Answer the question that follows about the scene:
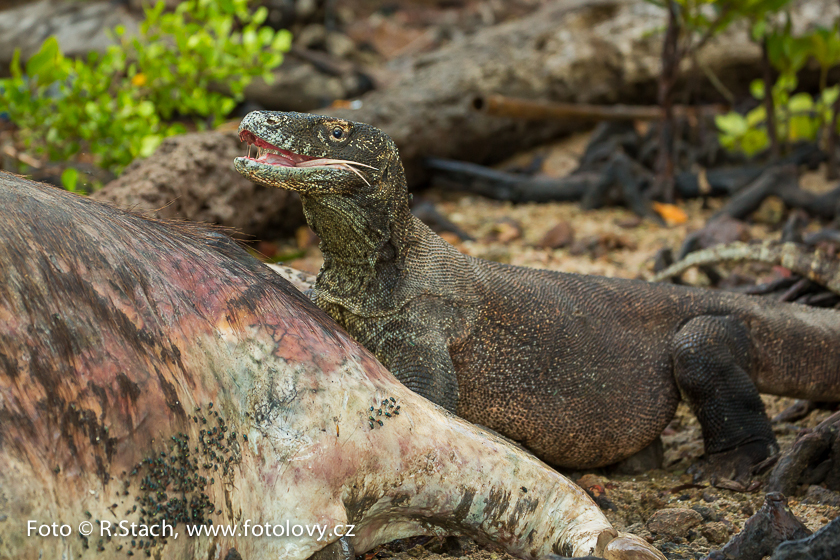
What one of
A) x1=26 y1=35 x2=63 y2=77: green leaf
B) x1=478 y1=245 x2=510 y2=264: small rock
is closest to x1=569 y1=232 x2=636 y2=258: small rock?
x1=478 y1=245 x2=510 y2=264: small rock

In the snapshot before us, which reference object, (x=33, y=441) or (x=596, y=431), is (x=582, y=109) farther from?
(x=33, y=441)

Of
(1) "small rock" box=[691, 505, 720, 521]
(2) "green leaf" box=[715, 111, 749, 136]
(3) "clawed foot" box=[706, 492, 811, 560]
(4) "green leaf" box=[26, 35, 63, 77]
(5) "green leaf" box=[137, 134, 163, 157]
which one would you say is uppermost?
(4) "green leaf" box=[26, 35, 63, 77]

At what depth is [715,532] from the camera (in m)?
3.37

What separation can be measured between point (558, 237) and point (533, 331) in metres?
3.70

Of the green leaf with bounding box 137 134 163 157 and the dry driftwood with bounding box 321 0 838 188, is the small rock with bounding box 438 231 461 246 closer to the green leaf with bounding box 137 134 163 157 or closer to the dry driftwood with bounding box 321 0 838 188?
the dry driftwood with bounding box 321 0 838 188

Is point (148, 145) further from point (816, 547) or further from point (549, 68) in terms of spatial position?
point (549, 68)

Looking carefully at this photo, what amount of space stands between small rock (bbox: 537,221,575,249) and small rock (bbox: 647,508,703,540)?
13.9ft

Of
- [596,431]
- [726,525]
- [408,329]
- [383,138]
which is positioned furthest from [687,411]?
[383,138]

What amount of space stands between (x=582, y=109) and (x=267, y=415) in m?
7.75

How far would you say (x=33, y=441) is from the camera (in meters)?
2.21

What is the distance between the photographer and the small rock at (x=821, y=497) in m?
3.64

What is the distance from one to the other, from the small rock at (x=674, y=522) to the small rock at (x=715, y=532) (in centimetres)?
6

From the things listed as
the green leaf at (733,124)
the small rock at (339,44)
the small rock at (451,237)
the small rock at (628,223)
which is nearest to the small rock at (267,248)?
the small rock at (451,237)

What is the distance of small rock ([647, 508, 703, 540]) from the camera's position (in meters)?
3.42
